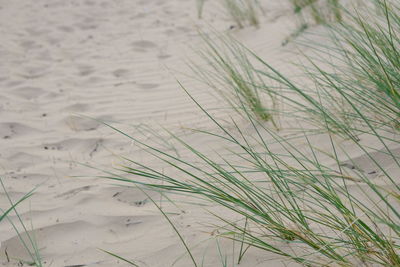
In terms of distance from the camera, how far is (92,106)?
310 centimetres

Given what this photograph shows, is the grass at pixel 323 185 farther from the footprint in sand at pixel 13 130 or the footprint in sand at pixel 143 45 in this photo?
the footprint in sand at pixel 143 45

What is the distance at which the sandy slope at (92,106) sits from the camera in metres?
1.56

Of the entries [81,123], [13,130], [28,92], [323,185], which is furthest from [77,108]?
[323,185]

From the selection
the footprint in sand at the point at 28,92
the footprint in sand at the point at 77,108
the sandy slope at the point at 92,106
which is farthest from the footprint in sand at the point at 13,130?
the footprint in sand at the point at 28,92

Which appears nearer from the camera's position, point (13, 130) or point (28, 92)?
point (13, 130)

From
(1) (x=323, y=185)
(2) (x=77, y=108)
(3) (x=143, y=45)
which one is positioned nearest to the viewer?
(1) (x=323, y=185)

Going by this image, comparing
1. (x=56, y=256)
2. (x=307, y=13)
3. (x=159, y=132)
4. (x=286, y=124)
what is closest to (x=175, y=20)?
(x=307, y=13)

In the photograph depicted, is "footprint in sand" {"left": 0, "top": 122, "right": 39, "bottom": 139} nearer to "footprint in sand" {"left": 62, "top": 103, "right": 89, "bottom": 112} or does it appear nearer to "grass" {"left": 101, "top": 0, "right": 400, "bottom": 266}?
"footprint in sand" {"left": 62, "top": 103, "right": 89, "bottom": 112}

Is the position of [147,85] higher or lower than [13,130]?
lower

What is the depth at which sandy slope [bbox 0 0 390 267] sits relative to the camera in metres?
1.56

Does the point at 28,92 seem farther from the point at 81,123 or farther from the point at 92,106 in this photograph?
the point at 81,123

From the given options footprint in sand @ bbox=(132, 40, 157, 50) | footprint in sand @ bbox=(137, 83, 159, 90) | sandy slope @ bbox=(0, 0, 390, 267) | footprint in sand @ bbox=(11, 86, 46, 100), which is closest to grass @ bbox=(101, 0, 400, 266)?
sandy slope @ bbox=(0, 0, 390, 267)

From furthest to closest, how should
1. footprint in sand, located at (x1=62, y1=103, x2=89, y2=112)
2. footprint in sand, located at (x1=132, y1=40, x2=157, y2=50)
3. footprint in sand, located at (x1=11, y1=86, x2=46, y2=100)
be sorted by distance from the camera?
footprint in sand, located at (x1=132, y1=40, x2=157, y2=50) → footprint in sand, located at (x1=11, y1=86, x2=46, y2=100) → footprint in sand, located at (x1=62, y1=103, x2=89, y2=112)

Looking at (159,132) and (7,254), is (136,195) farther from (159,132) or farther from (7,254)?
(159,132)
